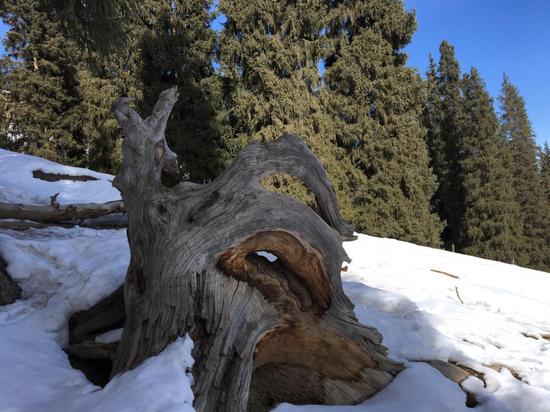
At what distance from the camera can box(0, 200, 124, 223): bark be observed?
535cm

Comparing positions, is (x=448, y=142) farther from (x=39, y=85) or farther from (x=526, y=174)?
(x=39, y=85)

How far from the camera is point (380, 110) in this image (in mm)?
18156

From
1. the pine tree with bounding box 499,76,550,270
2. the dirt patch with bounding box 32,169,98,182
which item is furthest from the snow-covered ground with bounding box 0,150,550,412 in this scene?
the pine tree with bounding box 499,76,550,270

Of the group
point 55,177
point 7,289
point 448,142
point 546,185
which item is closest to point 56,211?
point 7,289

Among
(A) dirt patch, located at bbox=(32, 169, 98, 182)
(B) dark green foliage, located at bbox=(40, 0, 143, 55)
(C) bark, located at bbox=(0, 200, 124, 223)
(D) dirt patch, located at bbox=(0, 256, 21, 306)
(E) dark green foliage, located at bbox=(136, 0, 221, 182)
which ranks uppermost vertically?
(E) dark green foliage, located at bbox=(136, 0, 221, 182)

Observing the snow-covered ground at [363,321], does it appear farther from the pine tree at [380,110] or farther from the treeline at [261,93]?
the pine tree at [380,110]

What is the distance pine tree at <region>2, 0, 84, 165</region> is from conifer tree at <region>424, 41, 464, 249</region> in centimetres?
2050

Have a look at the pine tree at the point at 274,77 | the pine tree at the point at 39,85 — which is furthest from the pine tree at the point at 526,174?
the pine tree at the point at 39,85

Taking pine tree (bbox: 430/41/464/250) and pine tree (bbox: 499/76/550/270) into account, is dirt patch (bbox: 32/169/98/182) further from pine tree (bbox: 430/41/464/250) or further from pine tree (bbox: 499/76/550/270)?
pine tree (bbox: 499/76/550/270)

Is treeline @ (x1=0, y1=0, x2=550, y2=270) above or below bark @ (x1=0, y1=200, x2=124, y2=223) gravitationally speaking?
above

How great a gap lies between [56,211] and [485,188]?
22848 mm

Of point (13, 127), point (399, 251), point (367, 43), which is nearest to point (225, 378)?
A: point (399, 251)

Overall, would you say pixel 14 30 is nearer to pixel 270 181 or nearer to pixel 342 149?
pixel 270 181

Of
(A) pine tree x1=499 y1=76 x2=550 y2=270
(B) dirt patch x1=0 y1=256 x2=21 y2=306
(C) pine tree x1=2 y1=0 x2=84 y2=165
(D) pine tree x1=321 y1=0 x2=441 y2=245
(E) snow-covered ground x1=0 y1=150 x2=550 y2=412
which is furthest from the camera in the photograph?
(A) pine tree x1=499 y1=76 x2=550 y2=270
